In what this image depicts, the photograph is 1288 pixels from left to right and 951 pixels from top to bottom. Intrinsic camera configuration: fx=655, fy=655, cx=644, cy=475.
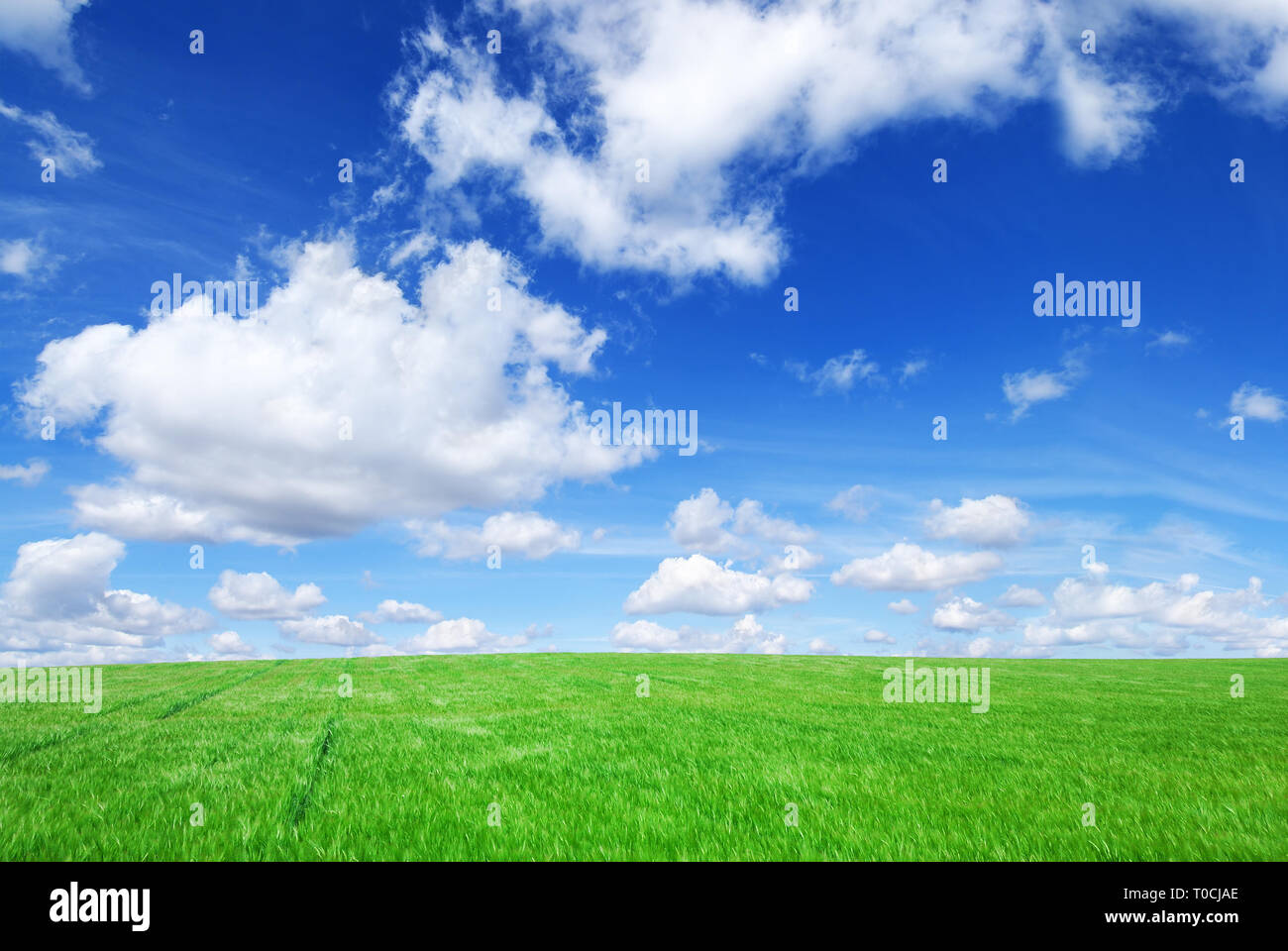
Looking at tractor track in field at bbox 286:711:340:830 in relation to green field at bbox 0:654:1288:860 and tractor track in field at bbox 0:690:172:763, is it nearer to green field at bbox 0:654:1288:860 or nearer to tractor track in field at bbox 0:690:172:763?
green field at bbox 0:654:1288:860

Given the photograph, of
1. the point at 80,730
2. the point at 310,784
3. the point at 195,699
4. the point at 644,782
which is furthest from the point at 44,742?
the point at 644,782

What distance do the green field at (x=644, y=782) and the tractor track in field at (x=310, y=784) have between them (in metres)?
0.06

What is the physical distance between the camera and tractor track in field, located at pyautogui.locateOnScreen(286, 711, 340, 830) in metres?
8.34

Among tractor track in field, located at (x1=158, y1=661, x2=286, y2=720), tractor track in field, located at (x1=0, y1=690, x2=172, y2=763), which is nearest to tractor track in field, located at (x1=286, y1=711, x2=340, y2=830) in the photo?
tractor track in field, located at (x1=0, y1=690, x2=172, y2=763)

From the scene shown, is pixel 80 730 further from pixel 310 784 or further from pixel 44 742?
pixel 310 784

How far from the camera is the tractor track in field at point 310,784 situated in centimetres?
834

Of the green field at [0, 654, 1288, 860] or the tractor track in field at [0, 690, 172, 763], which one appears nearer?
the green field at [0, 654, 1288, 860]

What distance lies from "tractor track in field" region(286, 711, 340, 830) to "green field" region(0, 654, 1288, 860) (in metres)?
0.06

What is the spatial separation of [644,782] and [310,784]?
5.11 metres

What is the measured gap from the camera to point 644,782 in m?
10.1

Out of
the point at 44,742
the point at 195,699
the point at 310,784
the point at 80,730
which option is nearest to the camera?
the point at 310,784
